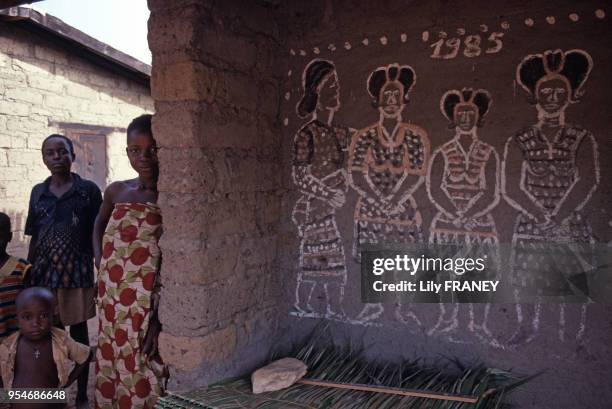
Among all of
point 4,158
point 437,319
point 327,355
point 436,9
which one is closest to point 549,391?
point 437,319

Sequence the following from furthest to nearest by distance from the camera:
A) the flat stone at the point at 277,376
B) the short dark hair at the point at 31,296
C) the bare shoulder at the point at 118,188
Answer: the bare shoulder at the point at 118,188 → the short dark hair at the point at 31,296 → the flat stone at the point at 277,376

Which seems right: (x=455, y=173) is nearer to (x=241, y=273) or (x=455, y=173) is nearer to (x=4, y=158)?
(x=241, y=273)

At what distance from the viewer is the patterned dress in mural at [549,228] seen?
234cm

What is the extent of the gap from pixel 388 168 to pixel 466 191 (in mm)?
439

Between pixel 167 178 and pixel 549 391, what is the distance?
2.14 meters

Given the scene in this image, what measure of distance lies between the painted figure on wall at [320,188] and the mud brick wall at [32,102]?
14.0ft

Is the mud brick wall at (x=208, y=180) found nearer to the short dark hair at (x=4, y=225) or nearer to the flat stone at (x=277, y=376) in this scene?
the flat stone at (x=277, y=376)

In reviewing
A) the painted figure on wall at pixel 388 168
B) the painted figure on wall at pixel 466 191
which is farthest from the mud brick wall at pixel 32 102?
the painted figure on wall at pixel 466 191

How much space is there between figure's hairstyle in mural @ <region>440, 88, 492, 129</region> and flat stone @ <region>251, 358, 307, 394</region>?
1.52 meters

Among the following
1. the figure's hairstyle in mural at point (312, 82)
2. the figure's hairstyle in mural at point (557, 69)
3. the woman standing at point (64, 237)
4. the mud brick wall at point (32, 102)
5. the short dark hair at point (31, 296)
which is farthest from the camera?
the mud brick wall at point (32, 102)

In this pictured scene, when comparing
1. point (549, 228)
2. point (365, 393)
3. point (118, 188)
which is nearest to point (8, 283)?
point (118, 188)

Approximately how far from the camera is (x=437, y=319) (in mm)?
2648

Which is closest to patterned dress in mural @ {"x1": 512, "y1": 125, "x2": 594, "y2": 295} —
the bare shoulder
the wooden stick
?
the wooden stick

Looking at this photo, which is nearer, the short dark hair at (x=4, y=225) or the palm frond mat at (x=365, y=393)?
the palm frond mat at (x=365, y=393)
